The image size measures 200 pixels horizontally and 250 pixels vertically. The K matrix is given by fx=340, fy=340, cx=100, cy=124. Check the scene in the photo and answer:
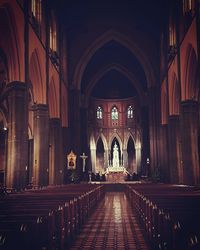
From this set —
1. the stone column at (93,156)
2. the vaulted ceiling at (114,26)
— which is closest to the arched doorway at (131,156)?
the stone column at (93,156)

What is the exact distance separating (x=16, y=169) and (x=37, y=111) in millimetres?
6626

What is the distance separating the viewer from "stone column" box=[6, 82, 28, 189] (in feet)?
50.6

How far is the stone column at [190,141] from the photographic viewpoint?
20047mm

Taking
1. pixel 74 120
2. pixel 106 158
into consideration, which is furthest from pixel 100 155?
pixel 74 120

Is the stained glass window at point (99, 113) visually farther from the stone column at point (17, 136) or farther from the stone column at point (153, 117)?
the stone column at point (17, 136)

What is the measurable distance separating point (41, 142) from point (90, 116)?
2425 centimetres

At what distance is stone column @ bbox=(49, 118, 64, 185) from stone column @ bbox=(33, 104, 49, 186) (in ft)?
15.7

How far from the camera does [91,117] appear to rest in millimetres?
45719

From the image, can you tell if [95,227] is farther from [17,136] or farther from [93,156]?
[93,156]

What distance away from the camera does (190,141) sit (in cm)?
2034

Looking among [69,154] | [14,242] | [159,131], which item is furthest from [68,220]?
[159,131]

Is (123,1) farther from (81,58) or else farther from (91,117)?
(91,117)

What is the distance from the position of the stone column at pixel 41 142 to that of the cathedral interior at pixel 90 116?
63 mm

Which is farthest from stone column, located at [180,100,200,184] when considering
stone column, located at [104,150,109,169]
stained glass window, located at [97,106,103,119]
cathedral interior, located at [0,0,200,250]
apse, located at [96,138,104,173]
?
apse, located at [96,138,104,173]
